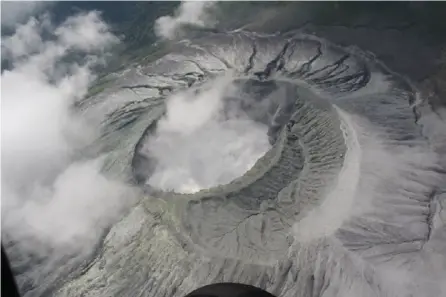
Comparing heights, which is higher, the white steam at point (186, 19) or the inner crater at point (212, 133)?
the white steam at point (186, 19)

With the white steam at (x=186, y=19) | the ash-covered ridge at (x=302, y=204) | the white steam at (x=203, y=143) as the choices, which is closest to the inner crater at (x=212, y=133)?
the white steam at (x=203, y=143)

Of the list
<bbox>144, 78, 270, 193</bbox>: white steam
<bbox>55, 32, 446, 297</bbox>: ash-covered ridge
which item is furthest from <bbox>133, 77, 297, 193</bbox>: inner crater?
<bbox>55, 32, 446, 297</bbox>: ash-covered ridge

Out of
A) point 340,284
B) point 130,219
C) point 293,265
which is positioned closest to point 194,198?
point 130,219

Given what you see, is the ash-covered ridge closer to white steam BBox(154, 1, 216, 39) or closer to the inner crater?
the inner crater

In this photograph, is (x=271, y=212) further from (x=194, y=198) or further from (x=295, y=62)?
(x=295, y=62)

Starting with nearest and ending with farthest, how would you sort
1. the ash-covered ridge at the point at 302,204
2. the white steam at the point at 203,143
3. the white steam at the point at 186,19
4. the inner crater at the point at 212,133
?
the ash-covered ridge at the point at 302,204 → the white steam at the point at 203,143 → the inner crater at the point at 212,133 → the white steam at the point at 186,19

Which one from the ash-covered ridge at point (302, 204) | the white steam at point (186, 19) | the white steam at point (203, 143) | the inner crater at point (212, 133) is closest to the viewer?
the ash-covered ridge at point (302, 204)

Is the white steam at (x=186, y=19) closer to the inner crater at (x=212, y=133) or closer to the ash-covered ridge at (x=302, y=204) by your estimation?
the ash-covered ridge at (x=302, y=204)
